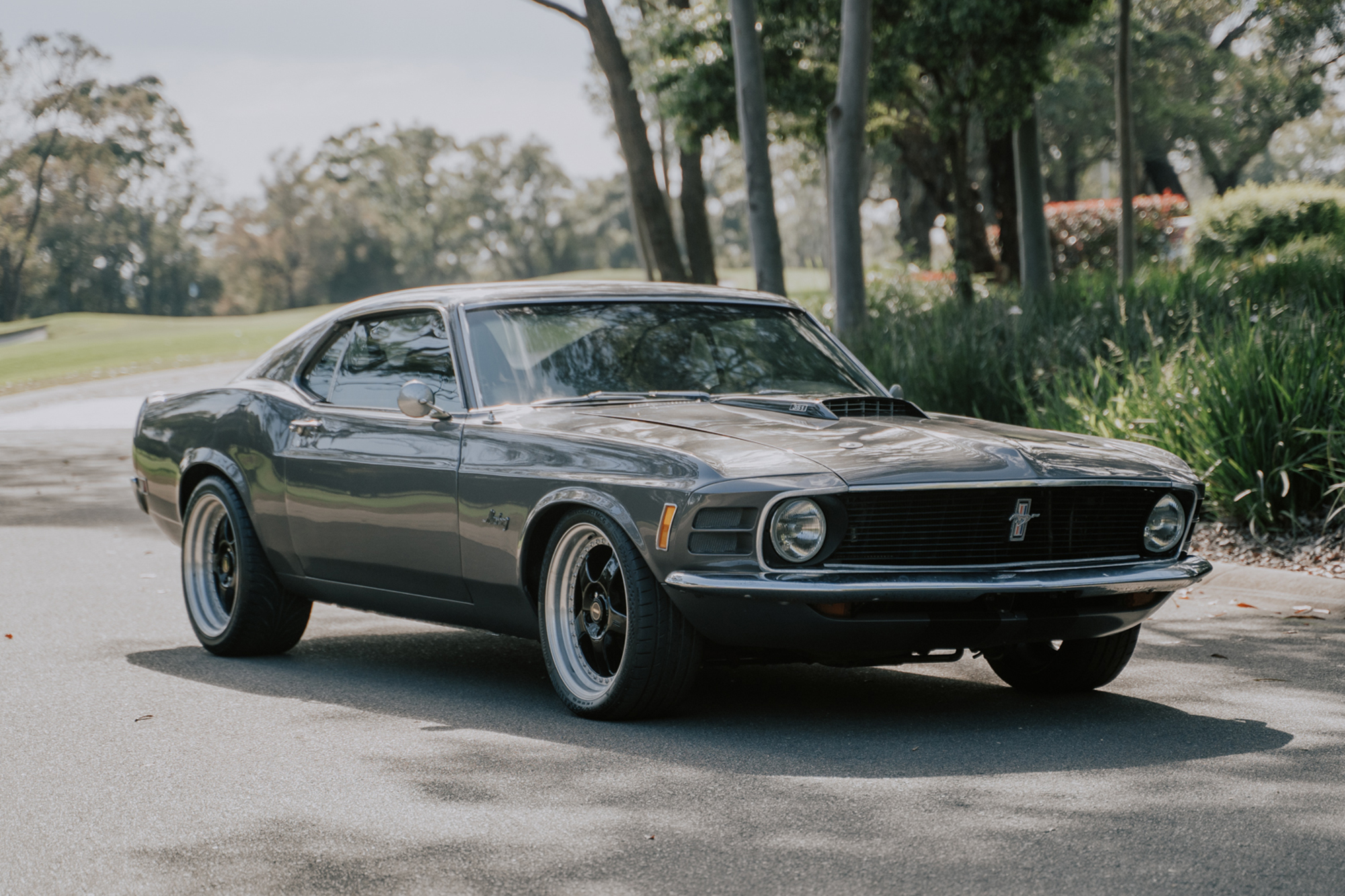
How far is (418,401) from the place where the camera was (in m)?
5.57

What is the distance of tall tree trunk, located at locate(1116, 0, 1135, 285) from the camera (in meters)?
18.8

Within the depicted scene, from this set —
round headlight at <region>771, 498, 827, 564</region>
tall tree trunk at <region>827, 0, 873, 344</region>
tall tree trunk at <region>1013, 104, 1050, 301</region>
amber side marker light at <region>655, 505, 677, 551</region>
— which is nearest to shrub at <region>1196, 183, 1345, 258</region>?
tall tree trunk at <region>1013, 104, 1050, 301</region>

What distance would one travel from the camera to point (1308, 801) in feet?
13.2

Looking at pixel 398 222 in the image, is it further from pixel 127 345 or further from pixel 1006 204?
pixel 1006 204

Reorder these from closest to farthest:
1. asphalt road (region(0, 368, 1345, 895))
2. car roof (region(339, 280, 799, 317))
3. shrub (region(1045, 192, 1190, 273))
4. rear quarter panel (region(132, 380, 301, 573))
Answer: asphalt road (region(0, 368, 1345, 895))
car roof (region(339, 280, 799, 317))
rear quarter panel (region(132, 380, 301, 573))
shrub (region(1045, 192, 1190, 273))

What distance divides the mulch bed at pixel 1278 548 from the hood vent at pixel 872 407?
280 cm

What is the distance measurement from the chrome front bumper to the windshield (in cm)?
134

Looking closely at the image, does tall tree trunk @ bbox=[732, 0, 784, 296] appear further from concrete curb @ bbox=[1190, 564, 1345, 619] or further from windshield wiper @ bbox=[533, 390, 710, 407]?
windshield wiper @ bbox=[533, 390, 710, 407]

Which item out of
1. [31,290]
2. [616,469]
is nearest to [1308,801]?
[616,469]

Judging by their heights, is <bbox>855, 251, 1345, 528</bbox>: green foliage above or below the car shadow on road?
above

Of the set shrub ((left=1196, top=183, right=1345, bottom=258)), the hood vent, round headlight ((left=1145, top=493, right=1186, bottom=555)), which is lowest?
round headlight ((left=1145, top=493, right=1186, bottom=555))

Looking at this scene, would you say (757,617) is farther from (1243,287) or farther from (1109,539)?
(1243,287)

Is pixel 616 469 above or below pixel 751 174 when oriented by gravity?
below

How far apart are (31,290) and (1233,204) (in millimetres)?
76827
